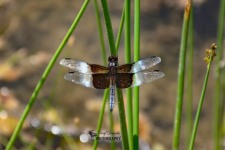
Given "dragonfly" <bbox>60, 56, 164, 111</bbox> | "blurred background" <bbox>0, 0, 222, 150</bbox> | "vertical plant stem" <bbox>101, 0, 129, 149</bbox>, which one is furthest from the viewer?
"blurred background" <bbox>0, 0, 222, 150</bbox>

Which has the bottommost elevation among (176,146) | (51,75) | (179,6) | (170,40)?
(176,146)

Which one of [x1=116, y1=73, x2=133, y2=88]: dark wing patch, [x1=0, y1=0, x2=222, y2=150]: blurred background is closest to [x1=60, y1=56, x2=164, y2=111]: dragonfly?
[x1=116, y1=73, x2=133, y2=88]: dark wing patch

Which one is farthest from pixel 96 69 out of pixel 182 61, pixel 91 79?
pixel 182 61

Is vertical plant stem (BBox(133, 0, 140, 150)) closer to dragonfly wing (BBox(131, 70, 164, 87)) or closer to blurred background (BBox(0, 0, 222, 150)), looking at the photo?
dragonfly wing (BBox(131, 70, 164, 87))

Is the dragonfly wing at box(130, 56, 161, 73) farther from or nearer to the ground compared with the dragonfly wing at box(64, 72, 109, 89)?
farther from the ground

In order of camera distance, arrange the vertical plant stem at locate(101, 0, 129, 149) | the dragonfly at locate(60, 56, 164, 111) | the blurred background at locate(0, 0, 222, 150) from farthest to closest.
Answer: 1. the blurred background at locate(0, 0, 222, 150)
2. the dragonfly at locate(60, 56, 164, 111)
3. the vertical plant stem at locate(101, 0, 129, 149)

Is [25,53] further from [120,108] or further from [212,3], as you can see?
[120,108]

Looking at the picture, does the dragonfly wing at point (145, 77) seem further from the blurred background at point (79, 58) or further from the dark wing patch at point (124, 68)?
the blurred background at point (79, 58)

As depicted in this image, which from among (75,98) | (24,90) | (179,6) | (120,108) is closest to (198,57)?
(179,6)
